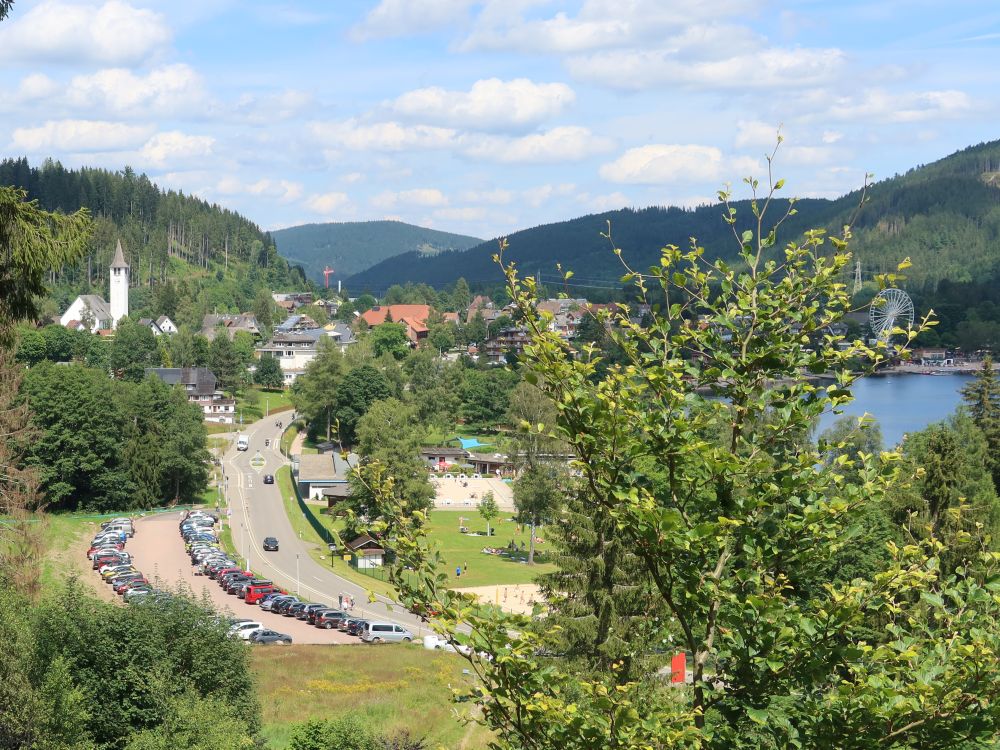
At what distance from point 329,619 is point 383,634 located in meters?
2.50

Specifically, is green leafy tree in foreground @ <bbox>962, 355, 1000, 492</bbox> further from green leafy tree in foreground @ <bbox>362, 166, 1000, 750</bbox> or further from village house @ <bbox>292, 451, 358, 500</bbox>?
green leafy tree in foreground @ <bbox>362, 166, 1000, 750</bbox>

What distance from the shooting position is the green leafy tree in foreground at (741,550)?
4.70 m

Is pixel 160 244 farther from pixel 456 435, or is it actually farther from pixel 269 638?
pixel 269 638

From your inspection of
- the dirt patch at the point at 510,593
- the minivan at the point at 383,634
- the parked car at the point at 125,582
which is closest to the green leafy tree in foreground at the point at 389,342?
the dirt patch at the point at 510,593

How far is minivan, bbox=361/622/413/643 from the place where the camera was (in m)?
30.9

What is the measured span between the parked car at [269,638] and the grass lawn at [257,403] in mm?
54848

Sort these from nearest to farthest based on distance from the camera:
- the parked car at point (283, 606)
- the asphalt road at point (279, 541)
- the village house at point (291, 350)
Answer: the parked car at point (283, 606) → the asphalt road at point (279, 541) → the village house at point (291, 350)

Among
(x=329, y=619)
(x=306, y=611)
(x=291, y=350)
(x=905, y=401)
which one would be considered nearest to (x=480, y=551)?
(x=306, y=611)

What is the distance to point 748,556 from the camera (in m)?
5.02

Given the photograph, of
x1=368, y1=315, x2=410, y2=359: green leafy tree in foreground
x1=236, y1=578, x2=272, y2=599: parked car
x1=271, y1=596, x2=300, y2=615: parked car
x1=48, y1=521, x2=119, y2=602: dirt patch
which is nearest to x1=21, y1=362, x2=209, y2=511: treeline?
x1=48, y1=521, x2=119, y2=602: dirt patch

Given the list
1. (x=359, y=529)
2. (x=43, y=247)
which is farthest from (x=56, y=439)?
(x=359, y=529)

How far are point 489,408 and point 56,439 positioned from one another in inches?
1519

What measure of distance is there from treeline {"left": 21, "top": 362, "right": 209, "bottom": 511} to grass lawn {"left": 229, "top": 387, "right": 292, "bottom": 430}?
28063 mm

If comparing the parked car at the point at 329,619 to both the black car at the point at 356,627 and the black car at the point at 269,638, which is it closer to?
the black car at the point at 356,627
